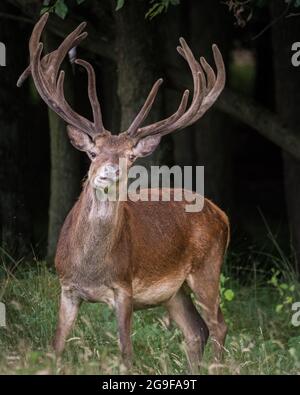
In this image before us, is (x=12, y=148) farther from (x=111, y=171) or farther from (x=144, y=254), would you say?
(x=111, y=171)

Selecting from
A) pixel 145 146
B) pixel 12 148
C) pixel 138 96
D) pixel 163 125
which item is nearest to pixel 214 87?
pixel 163 125

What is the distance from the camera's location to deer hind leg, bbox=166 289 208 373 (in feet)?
26.7

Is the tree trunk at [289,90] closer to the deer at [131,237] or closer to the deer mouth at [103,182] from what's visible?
the deer at [131,237]

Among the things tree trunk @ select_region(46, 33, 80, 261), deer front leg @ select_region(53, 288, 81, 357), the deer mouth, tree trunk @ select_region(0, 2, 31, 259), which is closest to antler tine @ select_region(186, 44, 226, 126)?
the deer mouth

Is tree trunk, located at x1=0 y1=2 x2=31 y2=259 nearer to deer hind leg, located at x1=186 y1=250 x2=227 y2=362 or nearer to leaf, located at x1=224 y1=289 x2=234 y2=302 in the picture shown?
leaf, located at x1=224 y1=289 x2=234 y2=302

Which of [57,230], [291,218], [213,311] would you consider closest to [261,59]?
[291,218]

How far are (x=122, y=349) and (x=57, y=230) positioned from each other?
350cm

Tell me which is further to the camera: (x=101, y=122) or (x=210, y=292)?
(x=210, y=292)

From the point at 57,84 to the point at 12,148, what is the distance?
3.17 meters

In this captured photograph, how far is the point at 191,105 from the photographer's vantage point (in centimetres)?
775

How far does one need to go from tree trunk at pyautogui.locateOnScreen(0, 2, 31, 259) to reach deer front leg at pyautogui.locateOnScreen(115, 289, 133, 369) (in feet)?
10.9

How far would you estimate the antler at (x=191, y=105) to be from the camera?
23.9ft

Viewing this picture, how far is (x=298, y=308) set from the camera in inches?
373

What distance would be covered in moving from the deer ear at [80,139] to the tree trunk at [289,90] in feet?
12.0
